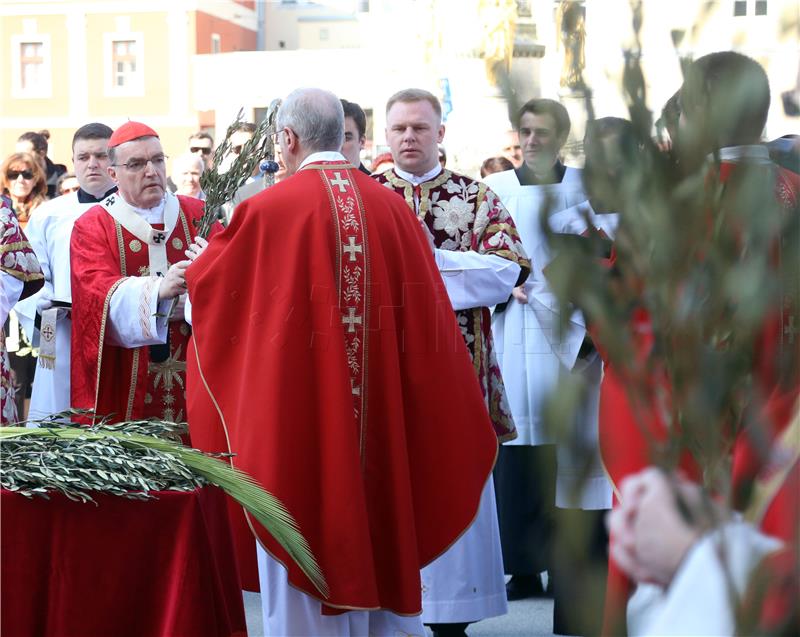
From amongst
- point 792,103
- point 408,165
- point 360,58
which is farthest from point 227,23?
point 792,103

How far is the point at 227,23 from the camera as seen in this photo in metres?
41.9

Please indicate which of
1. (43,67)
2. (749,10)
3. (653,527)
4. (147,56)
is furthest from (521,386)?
(43,67)

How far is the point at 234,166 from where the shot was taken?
4.30m

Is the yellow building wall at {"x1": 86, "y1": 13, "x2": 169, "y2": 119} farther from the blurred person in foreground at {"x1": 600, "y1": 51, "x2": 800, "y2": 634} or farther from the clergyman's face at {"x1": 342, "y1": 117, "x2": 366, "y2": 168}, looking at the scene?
the blurred person in foreground at {"x1": 600, "y1": 51, "x2": 800, "y2": 634}

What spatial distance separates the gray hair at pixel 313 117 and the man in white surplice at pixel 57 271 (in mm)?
2040

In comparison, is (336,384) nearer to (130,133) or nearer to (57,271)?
(130,133)

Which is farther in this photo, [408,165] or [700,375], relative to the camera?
[408,165]

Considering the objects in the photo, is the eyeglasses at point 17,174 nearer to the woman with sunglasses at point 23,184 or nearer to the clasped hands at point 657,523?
the woman with sunglasses at point 23,184

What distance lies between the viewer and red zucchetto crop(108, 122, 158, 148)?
4.90 metres

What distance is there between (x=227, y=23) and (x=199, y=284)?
39.6 m

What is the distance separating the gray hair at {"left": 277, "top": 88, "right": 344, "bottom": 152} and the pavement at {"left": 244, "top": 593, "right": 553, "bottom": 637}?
210cm

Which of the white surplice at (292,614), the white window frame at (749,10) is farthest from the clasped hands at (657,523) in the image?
the white surplice at (292,614)

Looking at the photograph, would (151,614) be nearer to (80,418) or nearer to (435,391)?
(435,391)

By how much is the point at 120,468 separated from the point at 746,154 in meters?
2.15
